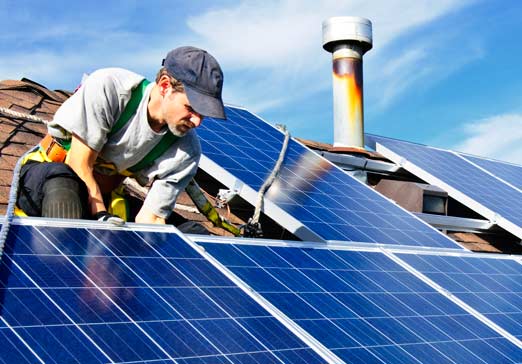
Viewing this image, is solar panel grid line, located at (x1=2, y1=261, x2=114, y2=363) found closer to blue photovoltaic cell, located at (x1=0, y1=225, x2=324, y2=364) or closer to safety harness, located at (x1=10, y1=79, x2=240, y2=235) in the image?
blue photovoltaic cell, located at (x1=0, y1=225, x2=324, y2=364)

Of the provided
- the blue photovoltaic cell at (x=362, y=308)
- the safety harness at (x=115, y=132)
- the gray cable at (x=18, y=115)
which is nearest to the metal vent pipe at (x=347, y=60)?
the gray cable at (x=18, y=115)

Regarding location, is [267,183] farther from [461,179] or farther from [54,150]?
[461,179]

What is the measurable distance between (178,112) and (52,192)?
3.06 feet

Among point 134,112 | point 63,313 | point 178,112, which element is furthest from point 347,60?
point 63,313

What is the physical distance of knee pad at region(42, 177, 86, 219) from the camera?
586 centimetres

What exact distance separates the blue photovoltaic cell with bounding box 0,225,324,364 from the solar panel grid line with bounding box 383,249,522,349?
2.00 m

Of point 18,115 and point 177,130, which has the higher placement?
point 18,115

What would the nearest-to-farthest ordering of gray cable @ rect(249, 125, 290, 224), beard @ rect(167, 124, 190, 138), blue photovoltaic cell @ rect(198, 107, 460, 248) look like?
1. beard @ rect(167, 124, 190, 138)
2. gray cable @ rect(249, 125, 290, 224)
3. blue photovoltaic cell @ rect(198, 107, 460, 248)

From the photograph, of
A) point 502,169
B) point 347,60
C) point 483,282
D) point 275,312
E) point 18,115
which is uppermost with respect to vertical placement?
point 347,60

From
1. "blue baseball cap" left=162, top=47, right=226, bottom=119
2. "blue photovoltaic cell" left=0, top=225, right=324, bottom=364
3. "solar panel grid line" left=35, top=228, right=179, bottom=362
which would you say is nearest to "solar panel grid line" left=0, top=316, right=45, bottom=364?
"blue photovoltaic cell" left=0, top=225, right=324, bottom=364

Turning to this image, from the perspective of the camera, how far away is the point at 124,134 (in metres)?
6.47

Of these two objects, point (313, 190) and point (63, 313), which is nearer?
point (63, 313)

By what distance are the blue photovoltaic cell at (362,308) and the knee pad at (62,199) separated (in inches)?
31.6

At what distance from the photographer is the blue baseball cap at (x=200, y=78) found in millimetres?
5984
